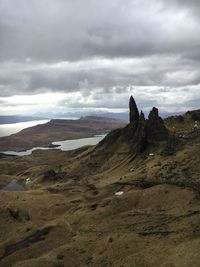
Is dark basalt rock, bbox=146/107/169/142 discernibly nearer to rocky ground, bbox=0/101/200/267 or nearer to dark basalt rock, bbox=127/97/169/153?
dark basalt rock, bbox=127/97/169/153

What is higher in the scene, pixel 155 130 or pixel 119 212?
pixel 155 130

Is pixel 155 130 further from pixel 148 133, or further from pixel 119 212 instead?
pixel 119 212

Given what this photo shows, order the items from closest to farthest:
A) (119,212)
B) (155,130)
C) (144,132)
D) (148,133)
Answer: (119,212) → (144,132) → (155,130) → (148,133)

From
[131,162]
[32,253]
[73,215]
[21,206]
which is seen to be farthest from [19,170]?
[32,253]

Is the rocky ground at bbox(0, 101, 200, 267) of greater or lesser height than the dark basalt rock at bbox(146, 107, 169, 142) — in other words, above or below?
below

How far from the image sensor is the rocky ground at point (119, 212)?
43781 millimetres

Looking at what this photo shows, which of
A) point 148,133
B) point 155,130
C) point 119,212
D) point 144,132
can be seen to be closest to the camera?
point 119,212

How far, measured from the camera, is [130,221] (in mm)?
54250

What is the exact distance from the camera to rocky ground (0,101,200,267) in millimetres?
43781

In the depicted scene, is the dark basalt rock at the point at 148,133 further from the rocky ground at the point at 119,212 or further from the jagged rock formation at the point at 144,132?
the rocky ground at the point at 119,212

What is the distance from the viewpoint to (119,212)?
6047cm

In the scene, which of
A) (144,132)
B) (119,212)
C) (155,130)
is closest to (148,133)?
(144,132)

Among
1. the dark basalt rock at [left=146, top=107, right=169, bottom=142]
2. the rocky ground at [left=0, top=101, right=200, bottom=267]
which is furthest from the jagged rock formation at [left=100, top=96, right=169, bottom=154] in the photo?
the rocky ground at [left=0, top=101, right=200, bottom=267]

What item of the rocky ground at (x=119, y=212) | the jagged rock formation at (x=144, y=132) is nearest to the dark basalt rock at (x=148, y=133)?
the jagged rock formation at (x=144, y=132)
